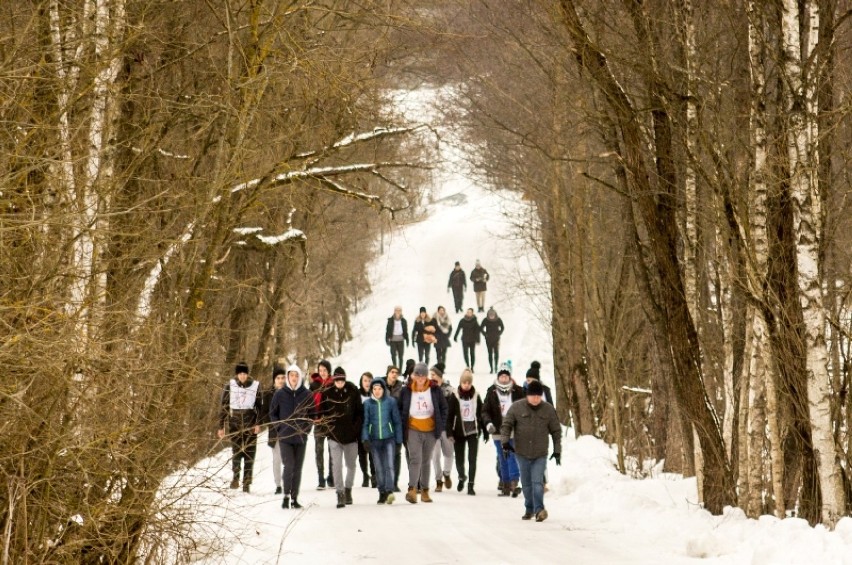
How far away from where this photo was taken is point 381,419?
15.9 m

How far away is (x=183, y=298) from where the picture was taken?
1084 centimetres

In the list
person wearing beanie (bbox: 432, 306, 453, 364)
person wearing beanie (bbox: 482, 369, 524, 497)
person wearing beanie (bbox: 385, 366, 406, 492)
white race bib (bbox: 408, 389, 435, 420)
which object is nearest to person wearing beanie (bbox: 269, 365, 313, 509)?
person wearing beanie (bbox: 385, 366, 406, 492)

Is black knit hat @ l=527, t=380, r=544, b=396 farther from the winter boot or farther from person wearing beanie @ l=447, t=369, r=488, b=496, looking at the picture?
person wearing beanie @ l=447, t=369, r=488, b=496

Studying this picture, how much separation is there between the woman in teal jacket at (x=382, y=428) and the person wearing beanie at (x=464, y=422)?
4.88 feet

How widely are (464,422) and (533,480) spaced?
3363 millimetres

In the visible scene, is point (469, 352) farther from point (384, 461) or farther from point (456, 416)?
point (384, 461)

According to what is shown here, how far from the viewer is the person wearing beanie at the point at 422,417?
631 inches

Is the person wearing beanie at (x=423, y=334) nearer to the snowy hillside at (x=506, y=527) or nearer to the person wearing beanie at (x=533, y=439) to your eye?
the snowy hillside at (x=506, y=527)

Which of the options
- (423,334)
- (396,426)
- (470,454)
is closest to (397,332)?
(423,334)

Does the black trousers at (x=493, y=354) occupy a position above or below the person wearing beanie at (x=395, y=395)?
above

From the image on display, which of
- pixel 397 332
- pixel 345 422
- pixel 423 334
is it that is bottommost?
pixel 345 422

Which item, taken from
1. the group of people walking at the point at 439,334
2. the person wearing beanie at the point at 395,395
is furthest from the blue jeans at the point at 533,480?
the group of people walking at the point at 439,334

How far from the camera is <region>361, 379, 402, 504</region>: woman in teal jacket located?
1585 centimetres

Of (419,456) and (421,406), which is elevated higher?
(421,406)
